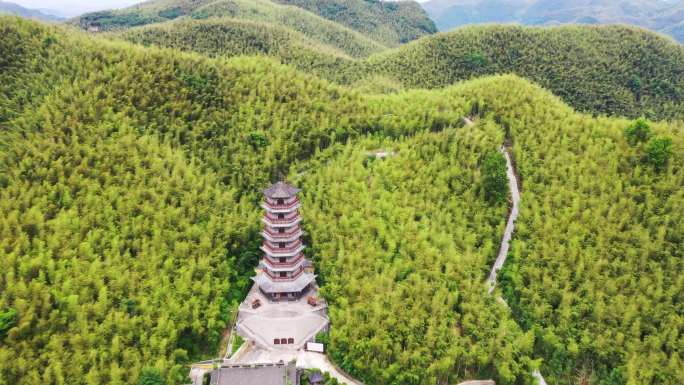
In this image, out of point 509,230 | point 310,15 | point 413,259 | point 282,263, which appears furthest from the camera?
point 310,15

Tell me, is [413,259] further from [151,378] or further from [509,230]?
[151,378]

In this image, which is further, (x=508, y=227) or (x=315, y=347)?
(x=508, y=227)

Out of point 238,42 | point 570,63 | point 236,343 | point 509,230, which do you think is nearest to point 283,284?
point 236,343

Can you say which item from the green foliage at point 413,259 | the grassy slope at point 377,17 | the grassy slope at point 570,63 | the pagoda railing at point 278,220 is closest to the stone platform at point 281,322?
the green foliage at point 413,259

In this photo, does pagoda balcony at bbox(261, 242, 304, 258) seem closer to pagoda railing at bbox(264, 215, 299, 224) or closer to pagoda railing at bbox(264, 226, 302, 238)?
pagoda railing at bbox(264, 226, 302, 238)

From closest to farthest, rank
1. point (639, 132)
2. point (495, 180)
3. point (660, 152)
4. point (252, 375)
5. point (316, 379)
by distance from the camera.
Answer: point (252, 375)
point (316, 379)
point (660, 152)
point (495, 180)
point (639, 132)

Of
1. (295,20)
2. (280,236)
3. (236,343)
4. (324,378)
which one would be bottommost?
(324,378)

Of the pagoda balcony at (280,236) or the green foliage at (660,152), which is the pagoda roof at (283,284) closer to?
the pagoda balcony at (280,236)
